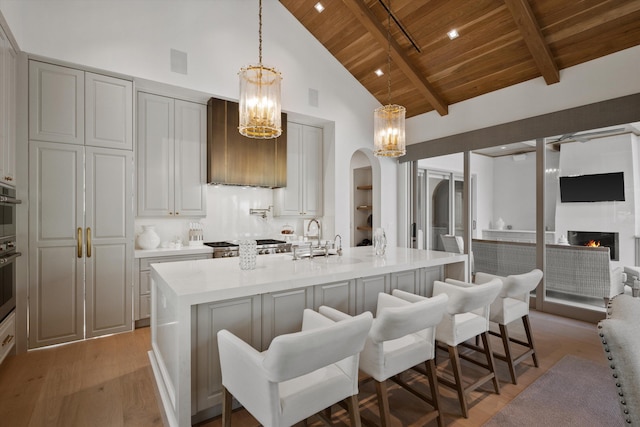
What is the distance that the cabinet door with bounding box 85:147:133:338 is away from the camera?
3.40 metres

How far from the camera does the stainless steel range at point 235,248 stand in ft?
13.7

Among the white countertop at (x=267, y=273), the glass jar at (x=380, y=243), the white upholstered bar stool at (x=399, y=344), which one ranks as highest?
the glass jar at (x=380, y=243)

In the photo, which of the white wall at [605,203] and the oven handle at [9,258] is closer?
the oven handle at [9,258]

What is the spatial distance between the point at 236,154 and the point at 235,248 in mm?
1340

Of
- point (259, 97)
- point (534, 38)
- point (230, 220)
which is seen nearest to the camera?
point (259, 97)

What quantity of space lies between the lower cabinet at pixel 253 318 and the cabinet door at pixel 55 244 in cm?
226

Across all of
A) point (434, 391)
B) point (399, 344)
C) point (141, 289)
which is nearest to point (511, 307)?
point (434, 391)

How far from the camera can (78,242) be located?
10.9 ft

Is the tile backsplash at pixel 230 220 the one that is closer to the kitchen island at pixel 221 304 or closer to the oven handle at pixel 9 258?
the oven handle at pixel 9 258

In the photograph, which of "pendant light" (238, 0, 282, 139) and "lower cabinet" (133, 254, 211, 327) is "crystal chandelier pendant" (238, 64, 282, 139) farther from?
"lower cabinet" (133, 254, 211, 327)

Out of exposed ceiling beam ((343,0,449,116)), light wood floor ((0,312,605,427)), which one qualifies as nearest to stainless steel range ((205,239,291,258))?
light wood floor ((0,312,605,427))

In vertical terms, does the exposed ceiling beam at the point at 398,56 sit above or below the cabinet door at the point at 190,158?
above

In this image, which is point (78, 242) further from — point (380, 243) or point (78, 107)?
point (380, 243)

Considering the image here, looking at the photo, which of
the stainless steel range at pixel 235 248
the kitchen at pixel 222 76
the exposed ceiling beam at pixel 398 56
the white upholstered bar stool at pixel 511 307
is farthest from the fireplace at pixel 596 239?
the stainless steel range at pixel 235 248
